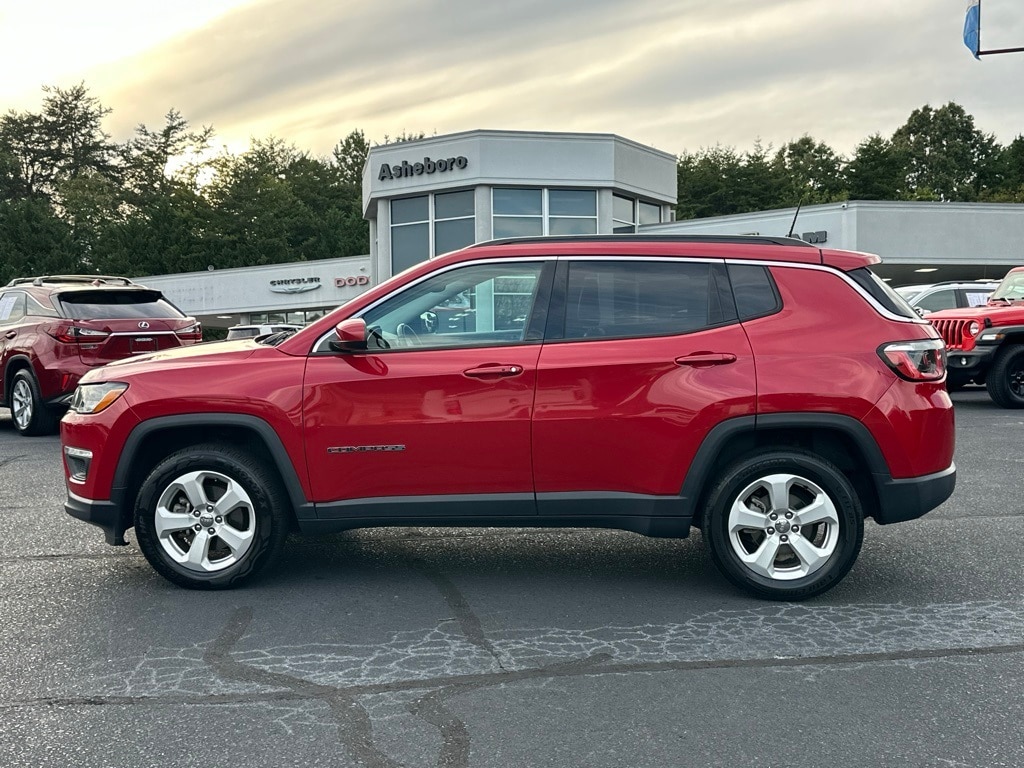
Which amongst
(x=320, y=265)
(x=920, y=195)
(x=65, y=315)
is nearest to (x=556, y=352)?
(x=65, y=315)

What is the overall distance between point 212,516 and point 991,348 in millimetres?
11618

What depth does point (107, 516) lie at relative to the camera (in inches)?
205

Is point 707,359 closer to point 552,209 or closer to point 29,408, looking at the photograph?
point 29,408

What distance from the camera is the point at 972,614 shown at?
4719 millimetres

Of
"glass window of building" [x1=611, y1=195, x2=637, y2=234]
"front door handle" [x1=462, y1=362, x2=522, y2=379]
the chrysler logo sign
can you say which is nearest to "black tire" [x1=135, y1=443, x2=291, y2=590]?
"front door handle" [x1=462, y1=362, x2=522, y2=379]

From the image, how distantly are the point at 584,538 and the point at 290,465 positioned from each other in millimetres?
2115

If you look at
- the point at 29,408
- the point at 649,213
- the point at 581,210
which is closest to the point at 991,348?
the point at 29,408

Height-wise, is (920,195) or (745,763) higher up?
(920,195)

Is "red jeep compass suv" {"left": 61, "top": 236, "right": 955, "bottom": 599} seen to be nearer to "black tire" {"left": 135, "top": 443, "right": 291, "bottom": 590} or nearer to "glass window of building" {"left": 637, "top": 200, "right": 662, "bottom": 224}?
"black tire" {"left": 135, "top": 443, "right": 291, "bottom": 590}

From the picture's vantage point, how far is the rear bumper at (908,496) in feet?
16.1

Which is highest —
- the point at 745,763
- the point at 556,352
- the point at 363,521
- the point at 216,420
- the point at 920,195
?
the point at 920,195

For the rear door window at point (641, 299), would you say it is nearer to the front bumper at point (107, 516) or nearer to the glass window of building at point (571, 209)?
the front bumper at point (107, 516)

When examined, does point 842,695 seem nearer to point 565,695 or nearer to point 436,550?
point 565,695

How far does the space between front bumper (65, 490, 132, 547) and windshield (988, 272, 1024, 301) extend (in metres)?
12.8
